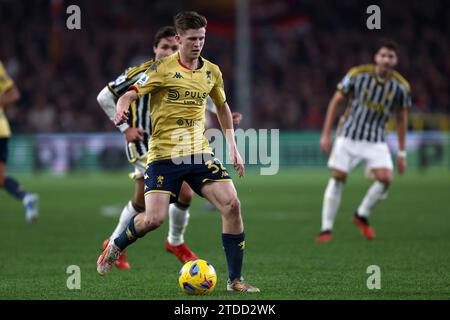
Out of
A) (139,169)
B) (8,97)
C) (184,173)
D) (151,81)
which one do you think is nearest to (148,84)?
Result: (151,81)

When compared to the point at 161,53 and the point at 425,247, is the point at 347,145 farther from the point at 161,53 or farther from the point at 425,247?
the point at 161,53

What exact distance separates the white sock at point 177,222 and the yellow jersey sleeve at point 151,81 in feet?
6.95

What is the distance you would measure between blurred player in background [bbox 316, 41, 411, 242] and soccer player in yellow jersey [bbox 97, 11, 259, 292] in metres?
3.87

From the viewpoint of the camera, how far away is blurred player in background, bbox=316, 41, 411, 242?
1096 centimetres

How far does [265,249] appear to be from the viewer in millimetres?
10180

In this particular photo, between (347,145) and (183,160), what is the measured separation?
451cm

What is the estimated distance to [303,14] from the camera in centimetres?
3016

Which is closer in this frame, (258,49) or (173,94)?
(173,94)

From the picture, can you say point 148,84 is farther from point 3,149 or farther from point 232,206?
point 3,149

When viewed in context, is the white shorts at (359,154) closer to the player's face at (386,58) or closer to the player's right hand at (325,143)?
the player's right hand at (325,143)

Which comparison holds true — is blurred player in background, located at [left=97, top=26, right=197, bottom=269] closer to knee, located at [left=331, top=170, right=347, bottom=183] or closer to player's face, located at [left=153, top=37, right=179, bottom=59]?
player's face, located at [left=153, top=37, right=179, bottom=59]

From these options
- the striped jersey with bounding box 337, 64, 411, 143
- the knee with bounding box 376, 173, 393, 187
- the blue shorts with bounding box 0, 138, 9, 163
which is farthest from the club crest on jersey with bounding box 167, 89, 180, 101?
the blue shorts with bounding box 0, 138, 9, 163

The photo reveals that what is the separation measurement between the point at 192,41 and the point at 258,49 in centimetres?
2329

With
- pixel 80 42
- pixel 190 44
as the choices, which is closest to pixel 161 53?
pixel 190 44
